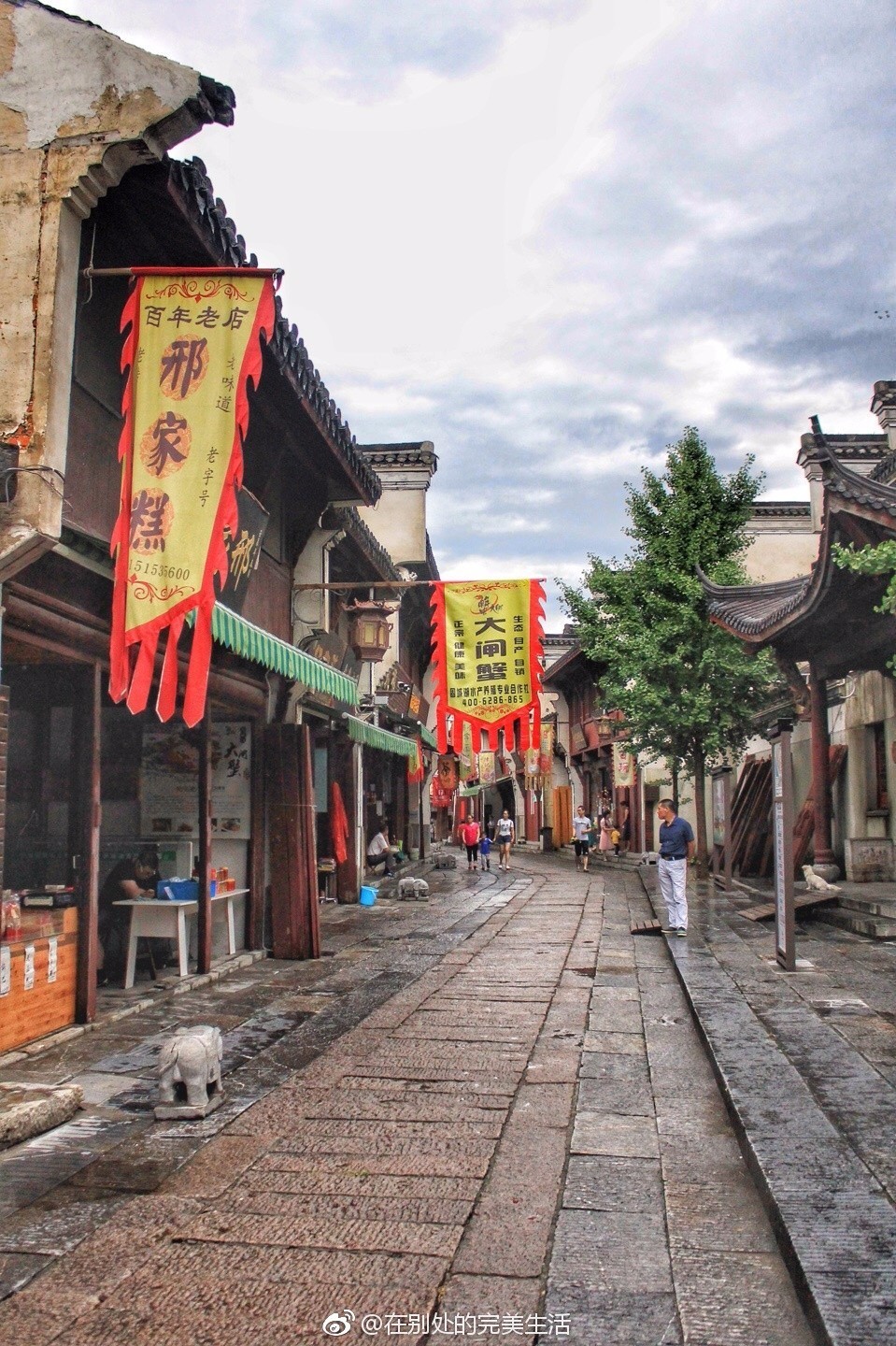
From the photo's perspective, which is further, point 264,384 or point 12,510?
point 264,384

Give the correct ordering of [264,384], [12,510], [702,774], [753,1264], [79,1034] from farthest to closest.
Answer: [702,774] < [264,384] < [79,1034] < [12,510] < [753,1264]

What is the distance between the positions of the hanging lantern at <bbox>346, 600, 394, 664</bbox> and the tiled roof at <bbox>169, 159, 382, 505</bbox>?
9.18 feet

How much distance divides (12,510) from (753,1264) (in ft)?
17.7

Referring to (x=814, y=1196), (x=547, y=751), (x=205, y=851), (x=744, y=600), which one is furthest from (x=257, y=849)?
(x=547, y=751)

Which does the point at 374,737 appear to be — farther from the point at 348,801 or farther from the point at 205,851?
the point at 205,851

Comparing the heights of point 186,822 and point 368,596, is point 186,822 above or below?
below

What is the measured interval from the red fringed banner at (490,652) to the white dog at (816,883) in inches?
184

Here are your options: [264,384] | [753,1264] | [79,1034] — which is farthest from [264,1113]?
[264,384]

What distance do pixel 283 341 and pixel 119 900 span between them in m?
5.07

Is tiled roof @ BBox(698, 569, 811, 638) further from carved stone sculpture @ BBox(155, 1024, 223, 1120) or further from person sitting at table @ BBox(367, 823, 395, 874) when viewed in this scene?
carved stone sculpture @ BBox(155, 1024, 223, 1120)

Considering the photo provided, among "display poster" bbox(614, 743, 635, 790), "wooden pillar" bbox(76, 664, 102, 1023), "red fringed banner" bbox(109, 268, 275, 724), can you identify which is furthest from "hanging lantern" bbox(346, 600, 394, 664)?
"display poster" bbox(614, 743, 635, 790)

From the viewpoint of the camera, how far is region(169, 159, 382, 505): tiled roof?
7.14m

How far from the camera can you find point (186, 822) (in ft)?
34.0

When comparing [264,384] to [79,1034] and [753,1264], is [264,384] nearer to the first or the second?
[79,1034]
